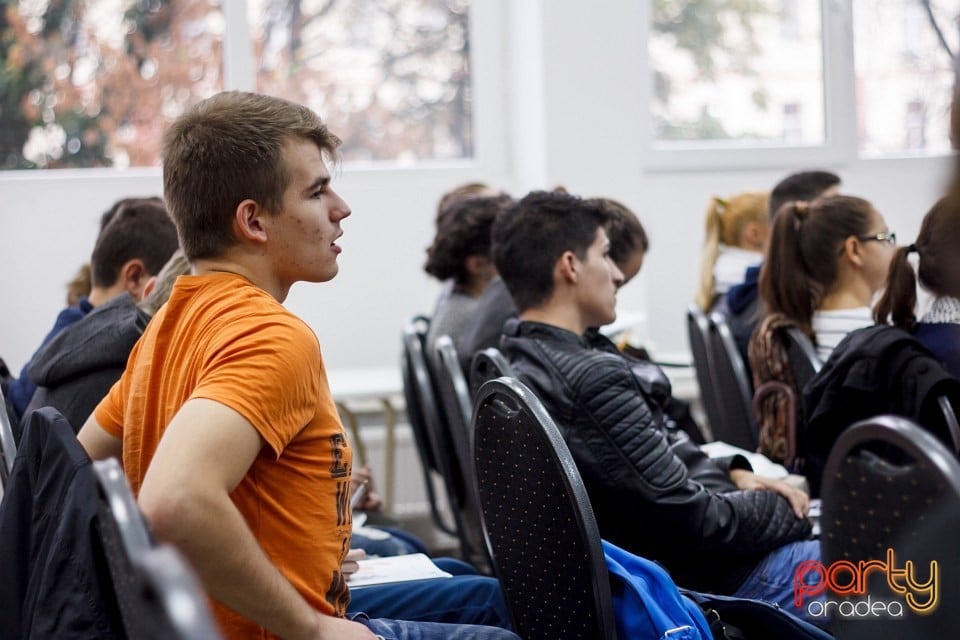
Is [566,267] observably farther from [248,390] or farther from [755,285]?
[755,285]

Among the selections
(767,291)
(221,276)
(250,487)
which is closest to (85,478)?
(250,487)

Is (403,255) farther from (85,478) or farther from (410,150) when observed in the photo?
(85,478)

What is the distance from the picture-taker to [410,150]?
15.3 ft

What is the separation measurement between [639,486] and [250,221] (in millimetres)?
857

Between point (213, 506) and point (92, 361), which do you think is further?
point (92, 361)

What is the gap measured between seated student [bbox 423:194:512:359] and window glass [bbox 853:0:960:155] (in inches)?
94.0

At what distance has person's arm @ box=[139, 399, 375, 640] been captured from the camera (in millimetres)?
1048

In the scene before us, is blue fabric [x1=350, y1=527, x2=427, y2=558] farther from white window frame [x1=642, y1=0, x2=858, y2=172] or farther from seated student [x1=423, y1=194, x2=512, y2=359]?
white window frame [x1=642, y1=0, x2=858, y2=172]

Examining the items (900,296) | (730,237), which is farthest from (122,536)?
(730,237)

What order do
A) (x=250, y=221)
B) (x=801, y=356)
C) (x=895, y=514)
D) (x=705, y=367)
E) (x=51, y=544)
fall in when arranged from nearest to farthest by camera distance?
(x=895, y=514) → (x=51, y=544) → (x=250, y=221) → (x=801, y=356) → (x=705, y=367)

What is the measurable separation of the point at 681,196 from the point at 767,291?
6.19ft

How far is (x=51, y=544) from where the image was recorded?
3.73ft

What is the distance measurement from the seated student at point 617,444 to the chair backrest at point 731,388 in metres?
0.63

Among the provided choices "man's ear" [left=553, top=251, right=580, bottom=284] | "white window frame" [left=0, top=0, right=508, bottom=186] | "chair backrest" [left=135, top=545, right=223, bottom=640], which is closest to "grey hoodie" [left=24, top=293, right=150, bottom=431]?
"man's ear" [left=553, top=251, right=580, bottom=284]
